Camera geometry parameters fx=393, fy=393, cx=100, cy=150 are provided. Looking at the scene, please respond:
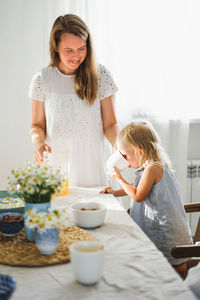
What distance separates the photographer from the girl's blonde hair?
1.78 metres

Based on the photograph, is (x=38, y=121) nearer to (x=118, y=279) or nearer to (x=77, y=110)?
(x=77, y=110)

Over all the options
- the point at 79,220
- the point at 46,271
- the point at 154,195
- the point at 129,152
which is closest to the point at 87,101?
the point at 129,152

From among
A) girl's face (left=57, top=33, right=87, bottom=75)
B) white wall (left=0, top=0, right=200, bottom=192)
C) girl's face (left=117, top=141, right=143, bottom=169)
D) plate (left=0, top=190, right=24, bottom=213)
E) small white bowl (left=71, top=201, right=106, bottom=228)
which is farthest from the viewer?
white wall (left=0, top=0, right=200, bottom=192)

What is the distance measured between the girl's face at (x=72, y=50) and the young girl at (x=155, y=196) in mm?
Result: 464

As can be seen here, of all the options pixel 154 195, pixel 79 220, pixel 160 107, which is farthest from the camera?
pixel 160 107

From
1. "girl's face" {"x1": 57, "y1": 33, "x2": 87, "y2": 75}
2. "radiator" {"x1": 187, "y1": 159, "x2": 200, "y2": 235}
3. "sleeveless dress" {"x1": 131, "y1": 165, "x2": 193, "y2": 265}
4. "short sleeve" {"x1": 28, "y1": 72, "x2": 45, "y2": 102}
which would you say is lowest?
"radiator" {"x1": 187, "y1": 159, "x2": 200, "y2": 235}

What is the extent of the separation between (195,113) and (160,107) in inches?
12.2

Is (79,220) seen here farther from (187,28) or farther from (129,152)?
(187,28)

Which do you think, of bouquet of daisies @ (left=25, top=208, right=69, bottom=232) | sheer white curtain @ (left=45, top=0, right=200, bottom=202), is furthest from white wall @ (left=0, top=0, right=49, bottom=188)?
bouquet of daisies @ (left=25, top=208, right=69, bottom=232)

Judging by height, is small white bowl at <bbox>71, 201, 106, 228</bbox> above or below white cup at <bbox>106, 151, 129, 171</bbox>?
below

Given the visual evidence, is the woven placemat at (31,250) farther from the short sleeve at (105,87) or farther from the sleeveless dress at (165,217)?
the short sleeve at (105,87)

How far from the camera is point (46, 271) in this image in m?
1.03

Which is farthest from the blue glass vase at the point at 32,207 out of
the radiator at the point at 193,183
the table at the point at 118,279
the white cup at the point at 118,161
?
the radiator at the point at 193,183

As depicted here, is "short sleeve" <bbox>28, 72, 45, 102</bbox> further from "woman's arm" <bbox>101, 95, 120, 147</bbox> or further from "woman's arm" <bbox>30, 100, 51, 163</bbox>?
"woman's arm" <bbox>101, 95, 120, 147</bbox>
